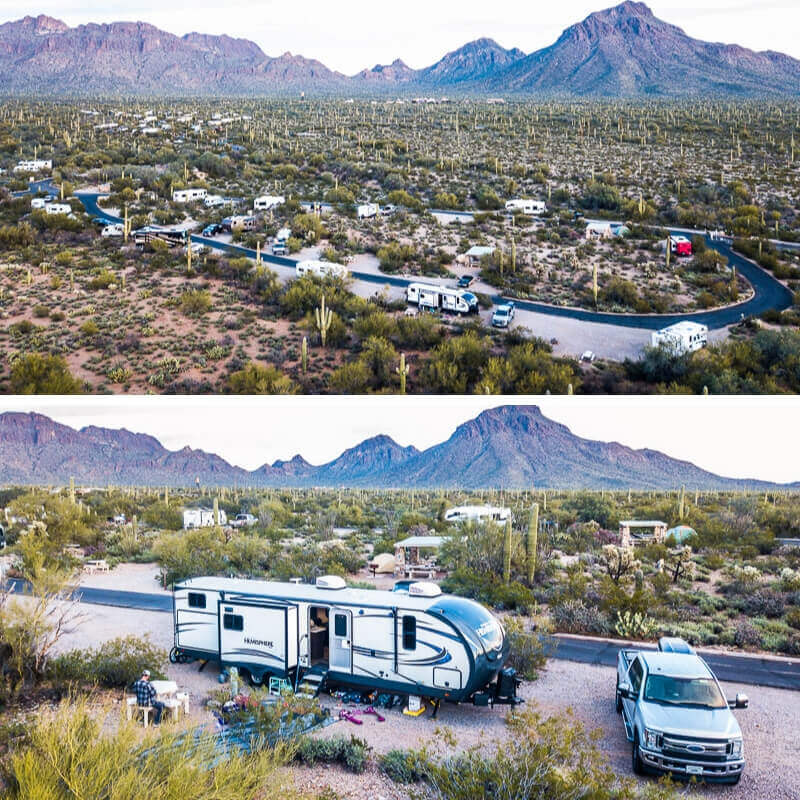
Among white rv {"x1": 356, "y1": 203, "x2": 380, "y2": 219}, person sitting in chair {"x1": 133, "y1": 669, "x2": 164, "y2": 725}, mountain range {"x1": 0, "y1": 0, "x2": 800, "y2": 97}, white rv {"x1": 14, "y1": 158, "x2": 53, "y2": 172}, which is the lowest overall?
person sitting in chair {"x1": 133, "y1": 669, "x2": 164, "y2": 725}

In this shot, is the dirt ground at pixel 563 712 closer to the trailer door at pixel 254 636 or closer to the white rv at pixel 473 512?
the trailer door at pixel 254 636

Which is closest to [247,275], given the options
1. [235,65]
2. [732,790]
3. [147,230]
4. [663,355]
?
[147,230]

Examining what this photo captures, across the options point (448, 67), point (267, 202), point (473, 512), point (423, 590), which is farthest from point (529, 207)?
point (448, 67)

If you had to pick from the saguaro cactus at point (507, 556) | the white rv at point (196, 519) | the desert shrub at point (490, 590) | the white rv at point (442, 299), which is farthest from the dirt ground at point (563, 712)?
the white rv at point (442, 299)

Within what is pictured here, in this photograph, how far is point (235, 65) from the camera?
12512 centimetres

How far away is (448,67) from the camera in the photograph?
5591 inches

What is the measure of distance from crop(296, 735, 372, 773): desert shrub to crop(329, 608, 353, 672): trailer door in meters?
1.52

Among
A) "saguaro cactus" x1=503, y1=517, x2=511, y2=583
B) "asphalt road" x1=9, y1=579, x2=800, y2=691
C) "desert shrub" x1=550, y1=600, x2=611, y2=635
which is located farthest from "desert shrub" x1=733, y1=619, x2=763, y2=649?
"saguaro cactus" x1=503, y1=517, x2=511, y2=583

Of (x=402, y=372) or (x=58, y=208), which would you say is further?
(x=58, y=208)

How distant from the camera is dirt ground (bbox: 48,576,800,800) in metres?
7.12

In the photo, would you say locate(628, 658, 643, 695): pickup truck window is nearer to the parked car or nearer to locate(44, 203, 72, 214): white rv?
the parked car

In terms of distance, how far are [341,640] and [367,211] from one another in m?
22.0

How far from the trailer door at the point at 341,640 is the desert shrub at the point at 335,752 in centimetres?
152

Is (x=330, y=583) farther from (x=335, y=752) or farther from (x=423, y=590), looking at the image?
(x=335, y=752)
